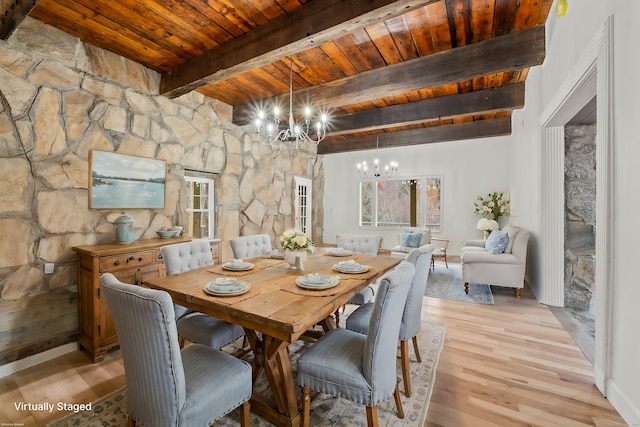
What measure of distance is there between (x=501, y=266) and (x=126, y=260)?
4.37m

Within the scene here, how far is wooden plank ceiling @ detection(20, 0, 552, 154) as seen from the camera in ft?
7.45

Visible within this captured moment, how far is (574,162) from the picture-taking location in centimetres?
341

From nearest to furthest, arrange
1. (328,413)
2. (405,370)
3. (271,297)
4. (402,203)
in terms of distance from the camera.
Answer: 1. (271,297)
2. (328,413)
3. (405,370)
4. (402,203)

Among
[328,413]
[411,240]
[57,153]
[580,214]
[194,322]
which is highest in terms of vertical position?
[57,153]

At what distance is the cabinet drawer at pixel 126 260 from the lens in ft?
7.93

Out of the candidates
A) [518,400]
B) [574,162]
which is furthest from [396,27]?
[518,400]

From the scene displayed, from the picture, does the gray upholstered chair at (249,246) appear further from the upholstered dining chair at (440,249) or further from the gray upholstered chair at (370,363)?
the upholstered dining chair at (440,249)

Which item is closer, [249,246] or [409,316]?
[409,316]

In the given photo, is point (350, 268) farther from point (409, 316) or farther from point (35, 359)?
point (35, 359)

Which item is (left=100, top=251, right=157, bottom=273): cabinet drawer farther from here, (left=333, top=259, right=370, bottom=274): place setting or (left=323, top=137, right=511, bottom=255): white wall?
(left=323, top=137, right=511, bottom=255): white wall

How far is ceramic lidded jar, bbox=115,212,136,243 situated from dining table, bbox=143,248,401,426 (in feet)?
3.81

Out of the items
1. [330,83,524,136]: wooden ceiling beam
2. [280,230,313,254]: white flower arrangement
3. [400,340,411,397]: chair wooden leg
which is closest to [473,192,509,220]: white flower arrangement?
[330,83,524,136]: wooden ceiling beam

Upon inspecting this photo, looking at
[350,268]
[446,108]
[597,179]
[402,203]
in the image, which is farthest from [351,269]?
[402,203]

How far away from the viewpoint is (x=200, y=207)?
421 centimetres
